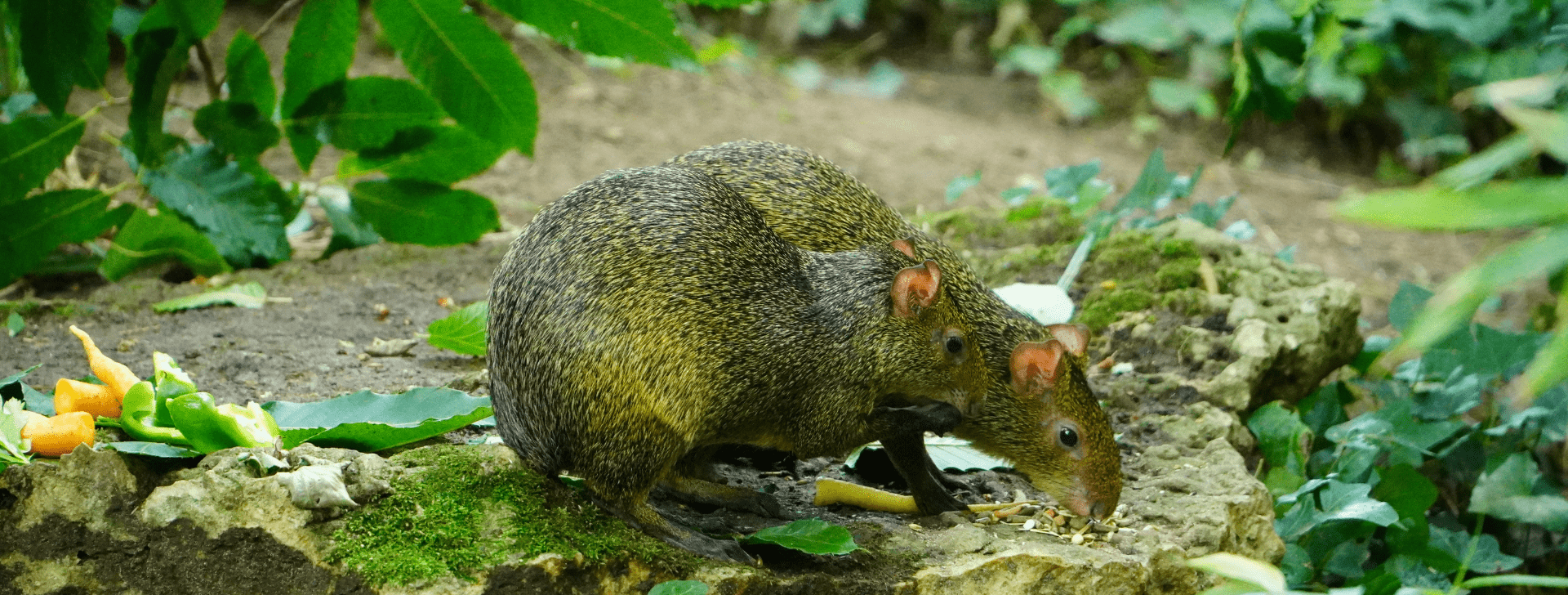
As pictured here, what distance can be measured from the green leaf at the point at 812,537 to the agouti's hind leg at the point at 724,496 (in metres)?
0.35

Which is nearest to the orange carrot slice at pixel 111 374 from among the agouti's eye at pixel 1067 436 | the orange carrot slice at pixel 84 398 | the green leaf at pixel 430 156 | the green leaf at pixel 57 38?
the orange carrot slice at pixel 84 398

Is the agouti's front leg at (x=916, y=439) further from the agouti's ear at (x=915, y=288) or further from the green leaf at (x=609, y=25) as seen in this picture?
the green leaf at (x=609, y=25)

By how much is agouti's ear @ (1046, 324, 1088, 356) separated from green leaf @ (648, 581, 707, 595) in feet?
4.91

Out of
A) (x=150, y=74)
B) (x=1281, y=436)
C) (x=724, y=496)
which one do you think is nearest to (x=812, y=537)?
(x=724, y=496)

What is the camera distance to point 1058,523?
375cm

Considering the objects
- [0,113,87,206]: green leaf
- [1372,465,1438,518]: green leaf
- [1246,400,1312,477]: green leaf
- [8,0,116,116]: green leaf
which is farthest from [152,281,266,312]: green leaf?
[1372,465,1438,518]: green leaf

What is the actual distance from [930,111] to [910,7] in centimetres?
263

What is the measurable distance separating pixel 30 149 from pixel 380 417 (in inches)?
94.4

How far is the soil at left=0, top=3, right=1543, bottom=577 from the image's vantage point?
14.3ft

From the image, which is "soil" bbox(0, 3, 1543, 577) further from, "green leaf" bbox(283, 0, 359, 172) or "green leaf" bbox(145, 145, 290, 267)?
"green leaf" bbox(283, 0, 359, 172)

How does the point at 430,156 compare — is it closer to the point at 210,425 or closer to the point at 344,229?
the point at 344,229

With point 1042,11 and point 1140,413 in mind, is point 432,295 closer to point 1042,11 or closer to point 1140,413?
point 1140,413

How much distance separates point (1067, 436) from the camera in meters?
3.72

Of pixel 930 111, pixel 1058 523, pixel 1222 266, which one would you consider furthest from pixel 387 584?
pixel 930 111
